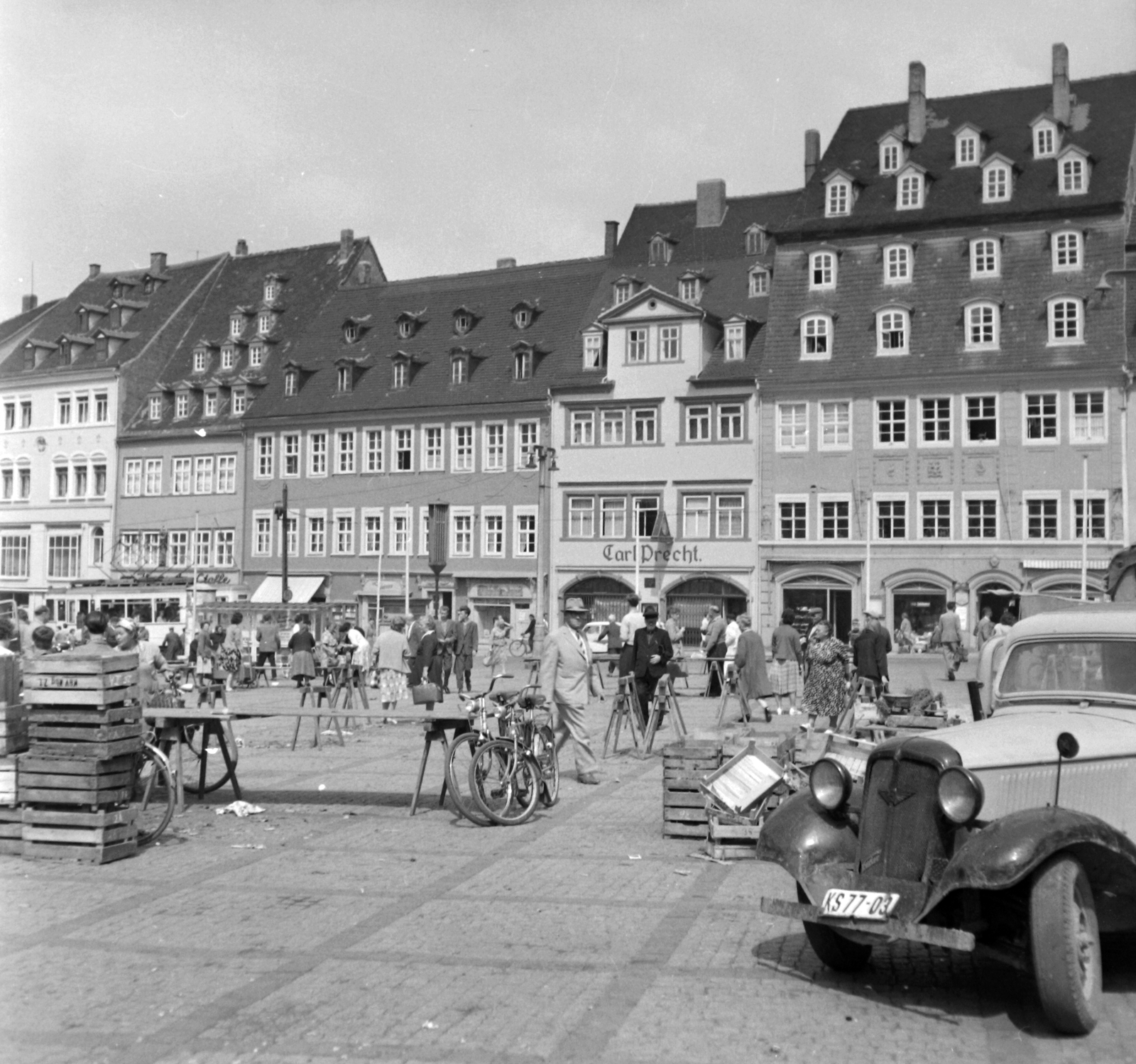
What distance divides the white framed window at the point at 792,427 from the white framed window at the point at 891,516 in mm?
3226

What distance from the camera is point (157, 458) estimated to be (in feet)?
217

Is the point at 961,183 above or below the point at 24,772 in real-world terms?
Result: above

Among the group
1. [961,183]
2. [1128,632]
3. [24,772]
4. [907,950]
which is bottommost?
[907,950]

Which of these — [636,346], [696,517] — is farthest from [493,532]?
[636,346]

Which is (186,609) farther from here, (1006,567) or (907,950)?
(907,950)

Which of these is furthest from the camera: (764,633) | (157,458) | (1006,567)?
(157,458)

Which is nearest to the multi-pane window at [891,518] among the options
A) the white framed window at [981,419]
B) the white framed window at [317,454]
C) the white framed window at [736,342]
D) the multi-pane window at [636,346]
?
the white framed window at [981,419]

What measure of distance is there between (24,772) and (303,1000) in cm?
484

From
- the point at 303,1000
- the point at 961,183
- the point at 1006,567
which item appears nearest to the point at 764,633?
the point at 1006,567

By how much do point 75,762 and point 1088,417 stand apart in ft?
137

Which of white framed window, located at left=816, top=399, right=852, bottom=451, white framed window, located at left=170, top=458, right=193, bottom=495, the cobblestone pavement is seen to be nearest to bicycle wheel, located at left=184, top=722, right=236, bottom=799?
the cobblestone pavement

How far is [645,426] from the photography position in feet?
176

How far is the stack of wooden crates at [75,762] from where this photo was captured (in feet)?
35.4

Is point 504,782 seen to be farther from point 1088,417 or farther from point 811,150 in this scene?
point 811,150
